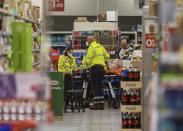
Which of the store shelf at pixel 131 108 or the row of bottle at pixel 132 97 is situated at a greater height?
the row of bottle at pixel 132 97

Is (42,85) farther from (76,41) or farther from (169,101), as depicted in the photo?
(76,41)

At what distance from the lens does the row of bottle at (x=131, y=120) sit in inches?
345

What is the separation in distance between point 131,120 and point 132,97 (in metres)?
0.40

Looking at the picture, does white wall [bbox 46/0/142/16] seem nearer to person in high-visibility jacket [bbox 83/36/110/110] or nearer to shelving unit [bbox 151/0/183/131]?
person in high-visibility jacket [bbox 83/36/110/110]

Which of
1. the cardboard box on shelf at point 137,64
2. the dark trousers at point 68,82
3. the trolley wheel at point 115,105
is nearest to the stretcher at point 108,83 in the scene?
the trolley wheel at point 115,105

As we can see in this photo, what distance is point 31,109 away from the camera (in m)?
3.38

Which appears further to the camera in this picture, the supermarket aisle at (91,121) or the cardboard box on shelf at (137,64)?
the supermarket aisle at (91,121)

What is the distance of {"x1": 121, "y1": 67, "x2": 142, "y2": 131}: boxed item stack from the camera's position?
8.73 m

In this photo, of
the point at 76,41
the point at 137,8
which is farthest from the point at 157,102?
the point at 137,8

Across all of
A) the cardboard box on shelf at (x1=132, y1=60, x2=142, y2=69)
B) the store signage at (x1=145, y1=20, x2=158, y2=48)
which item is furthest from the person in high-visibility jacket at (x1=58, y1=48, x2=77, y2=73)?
the store signage at (x1=145, y1=20, x2=158, y2=48)

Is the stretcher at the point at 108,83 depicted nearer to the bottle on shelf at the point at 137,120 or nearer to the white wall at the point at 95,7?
the bottle on shelf at the point at 137,120

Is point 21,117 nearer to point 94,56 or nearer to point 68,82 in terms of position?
point 68,82

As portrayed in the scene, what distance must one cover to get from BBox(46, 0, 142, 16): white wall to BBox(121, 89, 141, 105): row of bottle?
1310 centimetres

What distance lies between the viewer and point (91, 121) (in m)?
11.7
